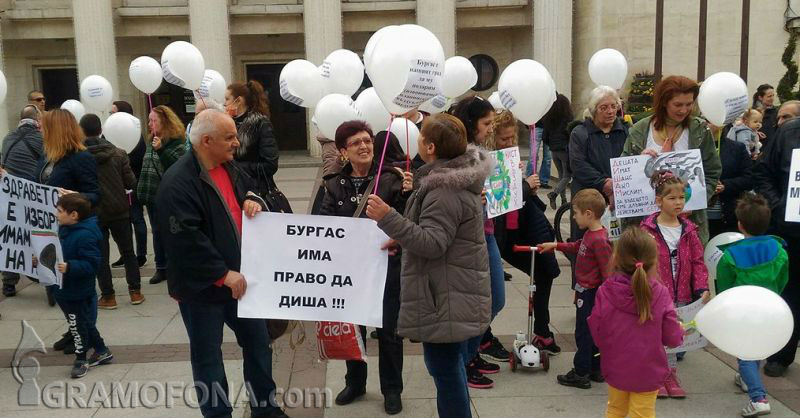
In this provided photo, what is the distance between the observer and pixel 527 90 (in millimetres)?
5242

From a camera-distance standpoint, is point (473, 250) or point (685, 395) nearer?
point (473, 250)

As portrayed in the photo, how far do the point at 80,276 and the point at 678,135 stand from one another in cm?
445

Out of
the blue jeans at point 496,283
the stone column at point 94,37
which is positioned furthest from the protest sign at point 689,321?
the stone column at point 94,37

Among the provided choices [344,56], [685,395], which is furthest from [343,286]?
[344,56]

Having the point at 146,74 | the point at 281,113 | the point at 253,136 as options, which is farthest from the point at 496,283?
the point at 281,113

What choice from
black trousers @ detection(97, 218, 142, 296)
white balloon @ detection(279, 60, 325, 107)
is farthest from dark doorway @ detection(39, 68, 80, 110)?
white balloon @ detection(279, 60, 325, 107)

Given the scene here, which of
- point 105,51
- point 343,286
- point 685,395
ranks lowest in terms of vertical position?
point 685,395

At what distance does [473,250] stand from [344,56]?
4353 mm

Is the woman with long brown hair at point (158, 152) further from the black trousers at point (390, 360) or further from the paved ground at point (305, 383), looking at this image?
the black trousers at point (390, 360)

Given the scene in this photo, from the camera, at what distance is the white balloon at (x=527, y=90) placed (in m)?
5.25

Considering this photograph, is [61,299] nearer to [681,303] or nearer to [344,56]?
[344,56]

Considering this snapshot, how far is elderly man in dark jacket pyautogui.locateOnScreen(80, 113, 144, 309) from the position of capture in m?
6.76

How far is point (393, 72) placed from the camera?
13.1 feet

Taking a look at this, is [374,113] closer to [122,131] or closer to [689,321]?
[122,131]
